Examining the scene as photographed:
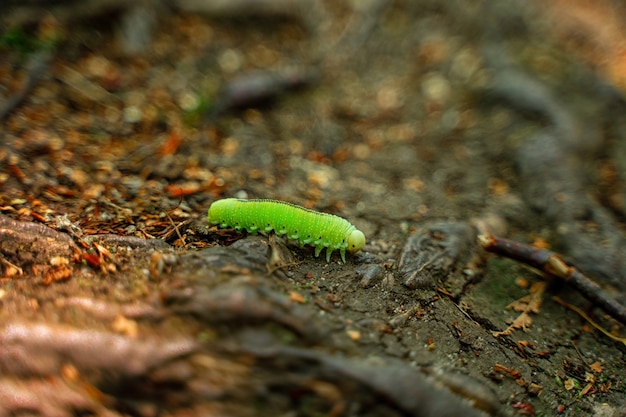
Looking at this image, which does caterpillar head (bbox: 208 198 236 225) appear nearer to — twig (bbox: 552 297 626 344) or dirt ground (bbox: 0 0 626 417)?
dirt ground (bbox: 0 0 626 417)

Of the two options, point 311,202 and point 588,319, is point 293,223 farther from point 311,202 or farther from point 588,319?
point 588,319

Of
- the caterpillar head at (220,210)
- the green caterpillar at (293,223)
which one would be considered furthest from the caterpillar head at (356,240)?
the caterpillar head at (220,210)

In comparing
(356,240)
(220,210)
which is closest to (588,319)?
(356,240)

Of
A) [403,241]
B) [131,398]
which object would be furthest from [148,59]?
[131,398]

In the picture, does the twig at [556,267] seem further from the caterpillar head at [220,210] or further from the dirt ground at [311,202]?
the caterpillar head at [220,210]

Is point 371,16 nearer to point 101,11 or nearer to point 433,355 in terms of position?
point 101,11

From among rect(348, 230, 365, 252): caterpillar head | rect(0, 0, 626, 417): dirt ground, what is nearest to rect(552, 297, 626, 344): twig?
rect(0, 0, 626, 417): dirt ground
